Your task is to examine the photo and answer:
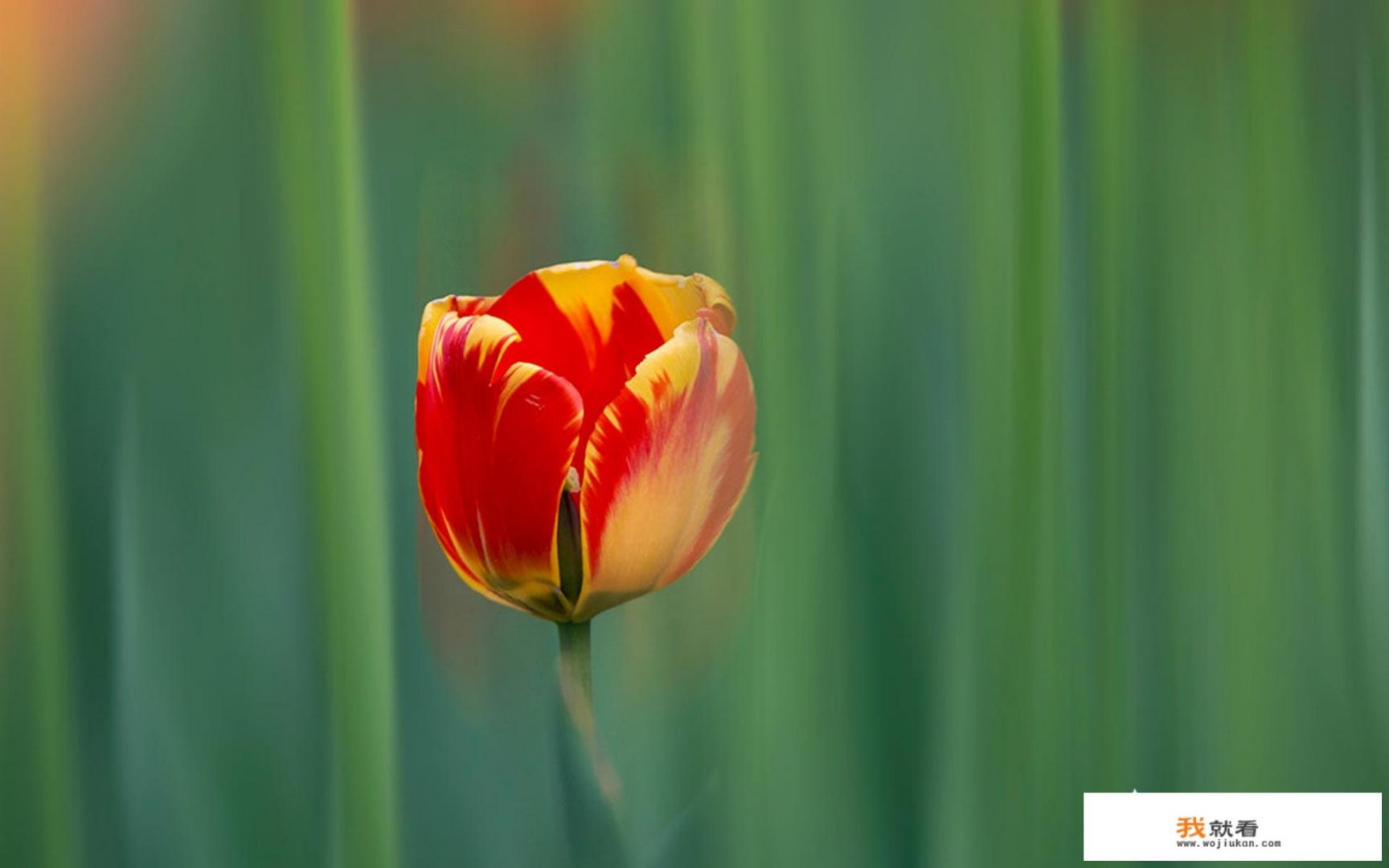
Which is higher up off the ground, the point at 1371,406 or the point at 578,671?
the point at 1371,406

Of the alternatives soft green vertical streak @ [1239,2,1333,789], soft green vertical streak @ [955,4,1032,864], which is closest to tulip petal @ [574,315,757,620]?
soft green vertical streak @ [955,4,1032,864]

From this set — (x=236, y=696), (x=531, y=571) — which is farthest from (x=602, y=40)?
(x=236, y=696)

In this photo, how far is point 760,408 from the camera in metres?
0.64

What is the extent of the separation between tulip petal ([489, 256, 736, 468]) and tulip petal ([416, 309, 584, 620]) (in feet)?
0.04

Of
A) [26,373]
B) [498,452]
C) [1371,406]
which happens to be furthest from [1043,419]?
[26,373]

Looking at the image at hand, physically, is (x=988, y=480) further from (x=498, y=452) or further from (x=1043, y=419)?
(x=498, y=452)

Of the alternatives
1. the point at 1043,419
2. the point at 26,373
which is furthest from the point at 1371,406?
the point at 26,373

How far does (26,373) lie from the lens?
64 cm

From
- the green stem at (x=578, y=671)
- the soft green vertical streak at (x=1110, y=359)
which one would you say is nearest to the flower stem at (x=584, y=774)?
the green stem at (x=578, y=671)

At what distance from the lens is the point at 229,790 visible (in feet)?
2.13

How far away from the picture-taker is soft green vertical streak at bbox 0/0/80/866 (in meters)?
0.64

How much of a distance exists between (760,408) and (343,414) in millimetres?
200

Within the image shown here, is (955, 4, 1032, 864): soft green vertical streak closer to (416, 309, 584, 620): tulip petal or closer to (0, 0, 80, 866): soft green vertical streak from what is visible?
(416, 309, 584, 620): tulip petal

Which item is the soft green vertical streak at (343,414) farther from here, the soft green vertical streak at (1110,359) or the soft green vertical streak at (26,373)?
the soft green vertical streak at (1110,359)
